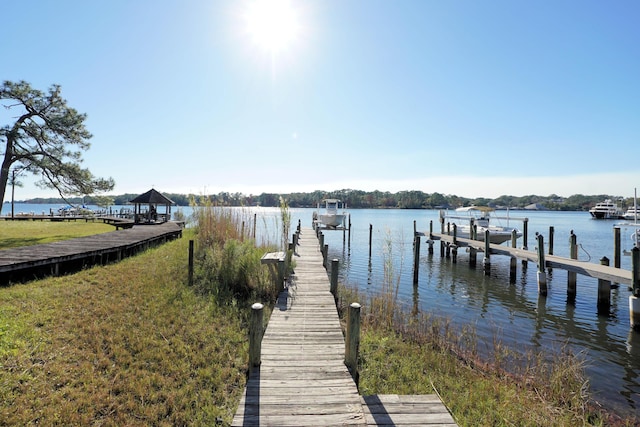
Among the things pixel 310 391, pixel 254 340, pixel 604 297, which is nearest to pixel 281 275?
→ pixel 254 340

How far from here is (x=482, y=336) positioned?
323 inches

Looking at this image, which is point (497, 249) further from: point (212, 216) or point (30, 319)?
point (30, 319)

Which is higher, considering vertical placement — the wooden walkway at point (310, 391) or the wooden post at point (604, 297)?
the wooden walkway at point (310, 391)

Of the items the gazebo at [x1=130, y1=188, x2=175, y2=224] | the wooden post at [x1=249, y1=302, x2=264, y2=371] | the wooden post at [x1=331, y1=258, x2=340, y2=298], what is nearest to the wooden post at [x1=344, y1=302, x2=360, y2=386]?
the wooden post at [x1=249, y1=302, x2=264, y2=371]

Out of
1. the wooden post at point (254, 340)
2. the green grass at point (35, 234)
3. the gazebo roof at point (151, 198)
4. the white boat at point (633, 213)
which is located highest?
the gazebo roof at point (151, 198)

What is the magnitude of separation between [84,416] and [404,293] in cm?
1085

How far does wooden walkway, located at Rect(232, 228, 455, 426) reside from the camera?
3.32m

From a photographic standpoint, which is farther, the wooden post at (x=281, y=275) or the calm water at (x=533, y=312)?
the wooden post at (x=281, y=275)

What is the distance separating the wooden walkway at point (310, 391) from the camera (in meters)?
3.32

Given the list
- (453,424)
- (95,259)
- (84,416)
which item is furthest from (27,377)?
(95,259)

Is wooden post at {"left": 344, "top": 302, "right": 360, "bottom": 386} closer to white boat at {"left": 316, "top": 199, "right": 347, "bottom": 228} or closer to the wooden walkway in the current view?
the wooden walkway

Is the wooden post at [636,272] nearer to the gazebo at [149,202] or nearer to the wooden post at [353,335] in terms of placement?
the wooden post at [353,335]

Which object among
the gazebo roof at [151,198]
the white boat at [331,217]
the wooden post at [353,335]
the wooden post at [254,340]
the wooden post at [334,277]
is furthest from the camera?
the white boat at [331,217]

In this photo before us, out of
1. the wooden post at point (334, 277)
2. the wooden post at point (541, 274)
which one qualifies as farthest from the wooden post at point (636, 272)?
the wooden post at point (334, 277)
